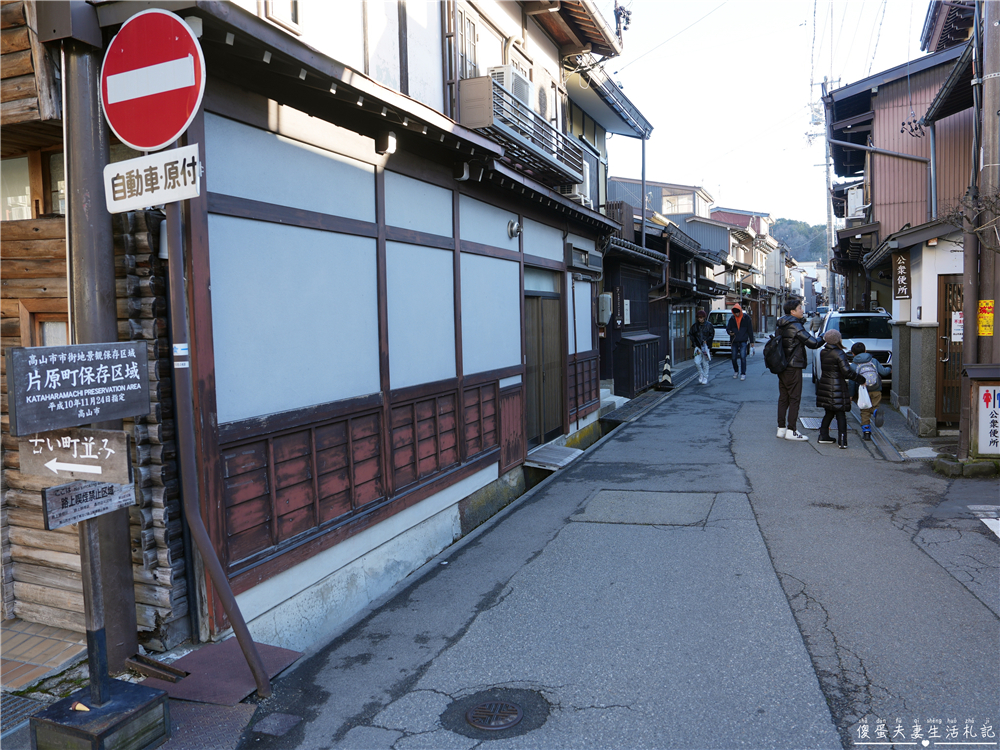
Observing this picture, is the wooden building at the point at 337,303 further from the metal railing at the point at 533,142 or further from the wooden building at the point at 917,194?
the wooden building at the point at 917,194

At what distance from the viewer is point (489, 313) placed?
927 cm

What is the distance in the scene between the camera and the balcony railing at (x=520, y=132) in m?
8.27

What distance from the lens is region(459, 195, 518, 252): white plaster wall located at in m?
8.53

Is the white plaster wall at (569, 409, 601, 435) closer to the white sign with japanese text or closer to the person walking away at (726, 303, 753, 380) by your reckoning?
the person walking away at (726, 303, 753, 380)

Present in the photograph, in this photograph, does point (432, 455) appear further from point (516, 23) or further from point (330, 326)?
point (516, 23)

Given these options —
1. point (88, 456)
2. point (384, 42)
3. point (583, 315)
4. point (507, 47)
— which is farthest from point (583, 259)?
point (88, 456)

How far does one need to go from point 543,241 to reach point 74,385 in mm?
9023

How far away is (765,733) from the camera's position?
141 inches

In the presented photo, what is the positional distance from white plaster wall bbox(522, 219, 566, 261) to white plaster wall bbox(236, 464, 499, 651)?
4504 millimetres

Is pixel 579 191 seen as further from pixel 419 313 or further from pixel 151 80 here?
pixel 151 80

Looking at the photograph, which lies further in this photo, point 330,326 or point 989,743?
point 330,326

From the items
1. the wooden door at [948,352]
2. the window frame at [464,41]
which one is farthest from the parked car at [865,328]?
the window frame at [464,41]

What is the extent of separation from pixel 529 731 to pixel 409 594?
100 inches

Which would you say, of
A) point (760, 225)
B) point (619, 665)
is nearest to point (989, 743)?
point (619, 665)
